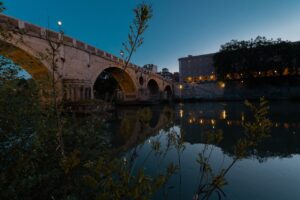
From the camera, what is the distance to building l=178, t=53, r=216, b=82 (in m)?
53.5

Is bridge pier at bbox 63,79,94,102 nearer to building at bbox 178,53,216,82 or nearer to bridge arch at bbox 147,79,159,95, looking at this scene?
bridge arch at bbox 147,79,159,95

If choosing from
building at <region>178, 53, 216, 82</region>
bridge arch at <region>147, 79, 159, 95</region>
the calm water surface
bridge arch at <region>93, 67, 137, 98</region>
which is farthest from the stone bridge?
building at <region>178, 53, 216, 82</region>

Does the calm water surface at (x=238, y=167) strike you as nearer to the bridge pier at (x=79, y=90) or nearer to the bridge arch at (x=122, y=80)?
the bridge pier at (x=79, y=90)

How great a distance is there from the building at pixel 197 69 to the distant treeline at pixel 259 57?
10.2 metres

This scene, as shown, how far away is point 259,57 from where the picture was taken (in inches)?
1556

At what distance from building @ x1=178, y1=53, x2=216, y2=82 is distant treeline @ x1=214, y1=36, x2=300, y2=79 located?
33.5ft

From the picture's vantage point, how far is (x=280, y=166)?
14.9 ft

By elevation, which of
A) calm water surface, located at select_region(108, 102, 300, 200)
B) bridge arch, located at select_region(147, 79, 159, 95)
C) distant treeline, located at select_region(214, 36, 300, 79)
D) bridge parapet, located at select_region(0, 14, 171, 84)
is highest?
distant treeline, located at select_region(214, 36, 300, 79)

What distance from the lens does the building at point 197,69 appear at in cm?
5354

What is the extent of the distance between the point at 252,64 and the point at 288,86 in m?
10.5

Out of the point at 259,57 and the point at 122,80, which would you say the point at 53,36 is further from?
the point at 259,57

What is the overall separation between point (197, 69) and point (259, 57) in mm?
18254

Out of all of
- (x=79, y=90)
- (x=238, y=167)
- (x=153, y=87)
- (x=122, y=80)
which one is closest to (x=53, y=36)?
(x=79, y=90)

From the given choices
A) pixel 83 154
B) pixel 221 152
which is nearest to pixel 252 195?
pixel 221 152
